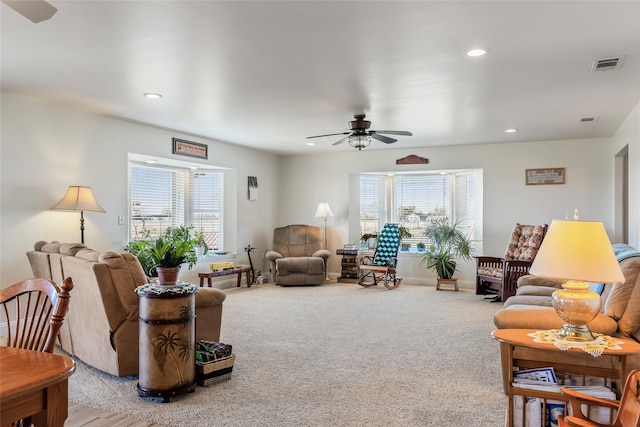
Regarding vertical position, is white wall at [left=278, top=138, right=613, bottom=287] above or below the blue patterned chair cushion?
above

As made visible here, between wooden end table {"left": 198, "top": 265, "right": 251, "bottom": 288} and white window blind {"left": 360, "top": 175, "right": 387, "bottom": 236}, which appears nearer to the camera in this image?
wooden end table {"left": 198, "top": 265, "right": 251, "bottom": 288}

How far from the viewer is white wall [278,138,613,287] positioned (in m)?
7.02

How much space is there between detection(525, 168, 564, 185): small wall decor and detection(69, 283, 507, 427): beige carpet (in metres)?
2.70

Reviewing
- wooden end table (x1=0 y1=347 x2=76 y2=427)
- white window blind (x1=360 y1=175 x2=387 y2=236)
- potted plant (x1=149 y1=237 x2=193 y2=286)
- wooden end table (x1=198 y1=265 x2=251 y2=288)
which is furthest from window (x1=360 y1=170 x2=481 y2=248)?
wooden end table (x1=0 y1=347 x2=76 y2=427)

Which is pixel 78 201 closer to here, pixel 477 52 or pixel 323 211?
pixel 477 52

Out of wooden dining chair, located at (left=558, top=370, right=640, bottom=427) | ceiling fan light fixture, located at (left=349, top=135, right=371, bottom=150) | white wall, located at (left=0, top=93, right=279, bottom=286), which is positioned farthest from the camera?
ceiling fan light fixture, located at (left=349, top=135, right=371, bottom=150)

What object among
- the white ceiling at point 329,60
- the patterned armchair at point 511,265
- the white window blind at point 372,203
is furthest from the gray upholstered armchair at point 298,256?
the white ceiling at point 329,60

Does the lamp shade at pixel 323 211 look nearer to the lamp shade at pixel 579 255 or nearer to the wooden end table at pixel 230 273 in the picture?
the wooden end table at pixel 230 273

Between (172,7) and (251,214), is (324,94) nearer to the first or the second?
(172,7)

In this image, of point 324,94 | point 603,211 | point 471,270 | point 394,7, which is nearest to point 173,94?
point 324,94

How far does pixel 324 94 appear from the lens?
441 centimetres

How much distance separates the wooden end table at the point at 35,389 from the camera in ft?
3.99

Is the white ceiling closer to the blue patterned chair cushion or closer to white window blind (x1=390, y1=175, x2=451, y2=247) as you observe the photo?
the blue patterned chair cushion

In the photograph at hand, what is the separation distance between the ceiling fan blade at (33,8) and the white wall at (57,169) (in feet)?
9.98
